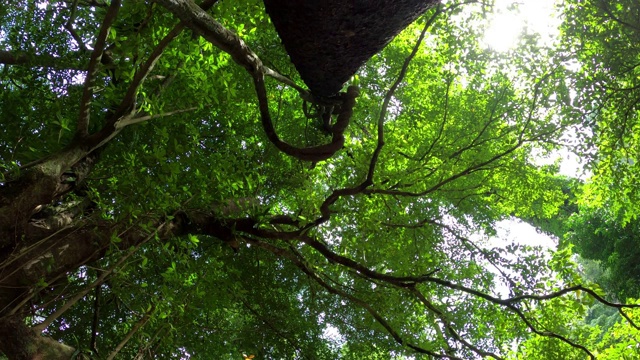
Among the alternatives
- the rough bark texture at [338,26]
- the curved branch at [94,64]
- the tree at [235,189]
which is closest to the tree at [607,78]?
the tree at [235,189]

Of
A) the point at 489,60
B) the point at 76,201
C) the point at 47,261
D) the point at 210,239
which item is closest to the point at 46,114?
the point at 76,201

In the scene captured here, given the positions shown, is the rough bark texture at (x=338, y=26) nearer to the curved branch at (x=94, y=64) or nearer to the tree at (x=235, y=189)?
the tree at (x=235, y=189)

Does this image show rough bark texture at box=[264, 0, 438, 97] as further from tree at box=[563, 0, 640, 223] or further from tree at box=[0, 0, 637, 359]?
tree at box=[563, 0, 640, 223]

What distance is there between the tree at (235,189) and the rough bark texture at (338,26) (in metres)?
0.42

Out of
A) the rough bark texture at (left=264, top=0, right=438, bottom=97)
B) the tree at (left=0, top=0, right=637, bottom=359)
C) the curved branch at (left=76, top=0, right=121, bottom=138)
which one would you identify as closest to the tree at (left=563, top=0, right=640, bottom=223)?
the tree at (left=0, top=0, right=637, bottom=359)

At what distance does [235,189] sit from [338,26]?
232 centimetres

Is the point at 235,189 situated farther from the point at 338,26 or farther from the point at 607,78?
the point at 607,78

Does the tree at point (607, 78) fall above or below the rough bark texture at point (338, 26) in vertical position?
above

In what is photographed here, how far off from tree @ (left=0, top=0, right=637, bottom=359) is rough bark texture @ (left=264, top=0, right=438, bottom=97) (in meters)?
0.42

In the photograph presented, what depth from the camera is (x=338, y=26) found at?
1.98 metres

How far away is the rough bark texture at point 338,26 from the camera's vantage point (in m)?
1.88

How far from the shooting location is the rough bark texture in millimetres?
1883

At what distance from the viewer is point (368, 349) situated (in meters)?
6.44

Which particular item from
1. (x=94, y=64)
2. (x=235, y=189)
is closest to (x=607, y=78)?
(x=235, y=189)
